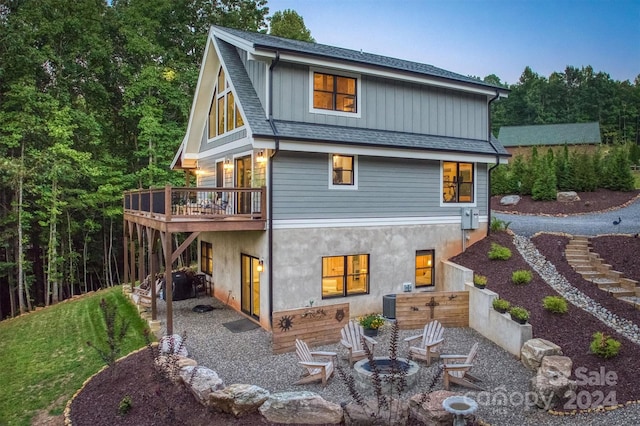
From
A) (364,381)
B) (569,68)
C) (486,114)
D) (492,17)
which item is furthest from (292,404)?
(569,68)

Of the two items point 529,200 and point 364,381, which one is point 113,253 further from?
point 529,200

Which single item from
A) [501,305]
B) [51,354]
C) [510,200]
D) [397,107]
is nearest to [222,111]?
[397,107]

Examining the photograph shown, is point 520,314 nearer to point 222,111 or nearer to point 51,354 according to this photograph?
point 222,111

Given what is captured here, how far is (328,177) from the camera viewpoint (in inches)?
462

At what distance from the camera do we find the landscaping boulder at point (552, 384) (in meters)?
6.82

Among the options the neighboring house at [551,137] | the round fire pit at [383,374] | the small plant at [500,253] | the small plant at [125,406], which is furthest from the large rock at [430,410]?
the neighboring house at [551,137]

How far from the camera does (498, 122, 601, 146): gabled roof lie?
138 feet

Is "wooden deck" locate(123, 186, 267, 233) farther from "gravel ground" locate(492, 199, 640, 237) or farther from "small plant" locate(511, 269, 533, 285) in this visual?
"gravel ground" locate(492, 199, 640, 237)

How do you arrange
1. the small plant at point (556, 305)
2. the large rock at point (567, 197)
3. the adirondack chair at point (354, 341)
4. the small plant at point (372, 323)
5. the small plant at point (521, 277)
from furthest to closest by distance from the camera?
1. the large rock at point (567, 197)
2. the small plant at point (521, 277)
3. the small plant at point (372, 323)
4. the small plant at point (556, 305)
5. the adirondack chair at point (354, 341)

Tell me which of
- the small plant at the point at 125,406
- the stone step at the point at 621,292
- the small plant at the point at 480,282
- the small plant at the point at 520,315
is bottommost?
the small plant at the point at 125,406

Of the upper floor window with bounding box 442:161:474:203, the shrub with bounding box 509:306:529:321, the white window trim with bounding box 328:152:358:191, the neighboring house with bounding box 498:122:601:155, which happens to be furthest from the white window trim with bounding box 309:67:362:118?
the neighboring house with bounding box 498:122:601:155

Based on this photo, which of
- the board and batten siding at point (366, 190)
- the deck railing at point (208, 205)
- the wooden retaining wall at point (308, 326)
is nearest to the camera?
the wooden retaining wall at point (308, 326)

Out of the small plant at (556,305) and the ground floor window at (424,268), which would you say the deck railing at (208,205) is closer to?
the ground floor window at (424,268)

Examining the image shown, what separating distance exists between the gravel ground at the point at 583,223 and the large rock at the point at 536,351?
7502mm
